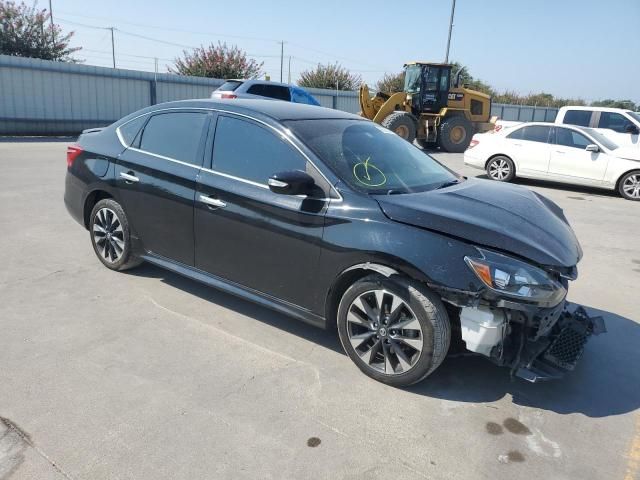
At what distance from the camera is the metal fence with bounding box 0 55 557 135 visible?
17391 millimetres

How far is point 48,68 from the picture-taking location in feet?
59.2

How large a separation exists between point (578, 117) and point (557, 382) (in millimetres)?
12084

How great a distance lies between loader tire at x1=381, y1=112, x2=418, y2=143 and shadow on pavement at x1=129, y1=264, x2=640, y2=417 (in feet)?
42.5

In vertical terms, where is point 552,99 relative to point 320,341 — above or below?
above

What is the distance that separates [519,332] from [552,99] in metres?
56.2

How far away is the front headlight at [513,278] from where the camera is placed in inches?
113

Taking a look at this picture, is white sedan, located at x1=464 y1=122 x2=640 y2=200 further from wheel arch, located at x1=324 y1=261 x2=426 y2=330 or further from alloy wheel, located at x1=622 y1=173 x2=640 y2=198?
wheel arch, located at x1=324 y1=261 x2=426 y2=330

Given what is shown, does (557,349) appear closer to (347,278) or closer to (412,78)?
(347,278)

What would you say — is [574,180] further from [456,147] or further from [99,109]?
[99,109]

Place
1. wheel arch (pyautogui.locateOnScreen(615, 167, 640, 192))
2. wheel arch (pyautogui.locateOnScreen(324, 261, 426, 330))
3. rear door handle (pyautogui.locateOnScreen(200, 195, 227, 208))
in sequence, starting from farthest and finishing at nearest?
wheel arch (pyautogui.locateOnScreen(615, 167, 640, 192))
rear door handle (pyautogui.locateOnScreen(200, 195, 227, 208))
wheel arch (pyautogui.locateOnScreen(324, 261, 426, 330))

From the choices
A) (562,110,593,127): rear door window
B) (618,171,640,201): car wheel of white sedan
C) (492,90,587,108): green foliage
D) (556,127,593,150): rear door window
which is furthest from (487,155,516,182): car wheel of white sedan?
(492,90,587,108): green foliage

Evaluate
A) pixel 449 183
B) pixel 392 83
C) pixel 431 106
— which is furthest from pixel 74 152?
pixel 392 83

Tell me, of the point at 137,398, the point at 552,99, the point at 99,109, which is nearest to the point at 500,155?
the point at 137,398

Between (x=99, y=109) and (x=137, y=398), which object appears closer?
(x=137, y=398)
